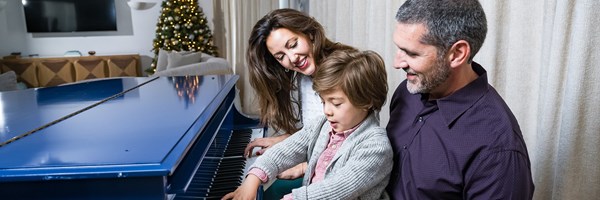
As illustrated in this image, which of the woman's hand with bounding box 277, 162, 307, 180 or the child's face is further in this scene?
the woman's hand with bounding box 277, 162, 307, 180

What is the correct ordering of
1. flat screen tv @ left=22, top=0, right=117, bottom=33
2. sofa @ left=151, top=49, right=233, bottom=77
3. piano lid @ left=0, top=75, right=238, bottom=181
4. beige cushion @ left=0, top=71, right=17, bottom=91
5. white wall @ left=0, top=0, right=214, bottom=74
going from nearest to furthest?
piano lid @ left=0, top=75, right=238, bottom=181
beige cushion @ left=0, top=71, right=17, bottom=91
sofa @ left=151, top=49, right=233, bottom=77
flat screen tv @ left=22, top=0, right=117, bottom=33
white wall @ left=0, top=0, right=214, bottom=74

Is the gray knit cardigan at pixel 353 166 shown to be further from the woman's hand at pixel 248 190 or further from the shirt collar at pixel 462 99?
the shirt collar at pixel 462 99

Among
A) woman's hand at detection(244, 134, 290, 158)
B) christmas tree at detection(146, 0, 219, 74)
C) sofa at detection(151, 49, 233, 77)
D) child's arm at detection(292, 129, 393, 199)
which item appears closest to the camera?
child's arm at detection(292, 129, 393, 199)

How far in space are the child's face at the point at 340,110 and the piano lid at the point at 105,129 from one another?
14.7 inches

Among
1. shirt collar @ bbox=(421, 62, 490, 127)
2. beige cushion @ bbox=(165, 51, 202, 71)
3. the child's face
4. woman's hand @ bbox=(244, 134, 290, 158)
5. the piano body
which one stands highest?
shirt collar @ bbox=(421, 62, 490, 127)

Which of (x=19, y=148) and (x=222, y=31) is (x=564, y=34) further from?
(x=222, y=31)

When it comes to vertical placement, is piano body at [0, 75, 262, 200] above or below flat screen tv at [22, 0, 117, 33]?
below

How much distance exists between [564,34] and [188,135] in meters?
1.10

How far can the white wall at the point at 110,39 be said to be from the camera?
7.31 meters

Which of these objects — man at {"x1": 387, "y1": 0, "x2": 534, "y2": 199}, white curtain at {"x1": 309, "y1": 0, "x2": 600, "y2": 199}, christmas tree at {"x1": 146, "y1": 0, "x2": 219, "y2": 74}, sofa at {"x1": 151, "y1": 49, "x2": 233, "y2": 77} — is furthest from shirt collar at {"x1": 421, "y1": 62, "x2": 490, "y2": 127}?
christmas tree at {"x1": 146, "y1": 0, "x2": 219, "y2": 74}

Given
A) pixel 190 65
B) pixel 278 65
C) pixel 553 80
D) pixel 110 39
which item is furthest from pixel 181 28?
pixel 553 80

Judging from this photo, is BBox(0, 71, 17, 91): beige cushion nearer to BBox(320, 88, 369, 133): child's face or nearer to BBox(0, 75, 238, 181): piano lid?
BBox(0, 75, 238, 181): piano lid

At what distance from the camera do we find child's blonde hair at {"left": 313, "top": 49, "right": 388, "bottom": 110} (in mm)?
1255

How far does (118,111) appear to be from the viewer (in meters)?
1.61
